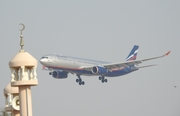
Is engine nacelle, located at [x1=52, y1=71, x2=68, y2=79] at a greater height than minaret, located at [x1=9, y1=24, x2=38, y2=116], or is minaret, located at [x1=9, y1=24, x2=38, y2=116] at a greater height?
engine nacelle, located at [x1=52, y1=71, x2=68, y2=79]

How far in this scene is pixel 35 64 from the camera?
2441cm

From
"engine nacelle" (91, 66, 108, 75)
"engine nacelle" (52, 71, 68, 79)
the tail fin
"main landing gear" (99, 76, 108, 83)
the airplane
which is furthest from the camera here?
the tail fin

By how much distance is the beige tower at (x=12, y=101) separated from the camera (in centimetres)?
2690

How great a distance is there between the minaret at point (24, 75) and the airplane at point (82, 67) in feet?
232

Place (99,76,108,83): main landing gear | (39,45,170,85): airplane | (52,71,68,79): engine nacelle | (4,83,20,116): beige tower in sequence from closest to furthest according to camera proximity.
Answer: (4,83,20,116): beige tower → (39,45,170,85): airplane → (52,71,68,79): engine nacelle → (99,76,108,83): main landing gear

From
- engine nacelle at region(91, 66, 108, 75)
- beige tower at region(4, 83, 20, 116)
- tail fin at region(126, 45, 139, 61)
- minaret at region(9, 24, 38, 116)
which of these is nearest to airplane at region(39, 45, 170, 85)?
engine nacelle at region(91, 66, 108, 75)

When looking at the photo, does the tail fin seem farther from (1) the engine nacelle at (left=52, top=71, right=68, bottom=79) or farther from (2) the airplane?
(1) the engine nacelle at (left=52, top=71, right=68, bottom=79)

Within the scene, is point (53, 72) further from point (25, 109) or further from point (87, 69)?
point (25, 109)

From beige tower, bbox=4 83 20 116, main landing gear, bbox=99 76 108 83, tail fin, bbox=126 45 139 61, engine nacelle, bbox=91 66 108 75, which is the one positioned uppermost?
tail fin, bbox=126 45 139 61

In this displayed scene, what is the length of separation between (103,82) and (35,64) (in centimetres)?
8301

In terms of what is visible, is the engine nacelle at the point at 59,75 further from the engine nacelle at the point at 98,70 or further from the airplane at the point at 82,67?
the engine nacelle at the point at 98,70

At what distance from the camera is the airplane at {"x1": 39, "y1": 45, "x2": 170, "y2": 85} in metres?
96.4

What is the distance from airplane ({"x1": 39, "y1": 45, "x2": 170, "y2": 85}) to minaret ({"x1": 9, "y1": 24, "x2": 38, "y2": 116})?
232 ft

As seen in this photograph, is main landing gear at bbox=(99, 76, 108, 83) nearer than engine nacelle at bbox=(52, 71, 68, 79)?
No
